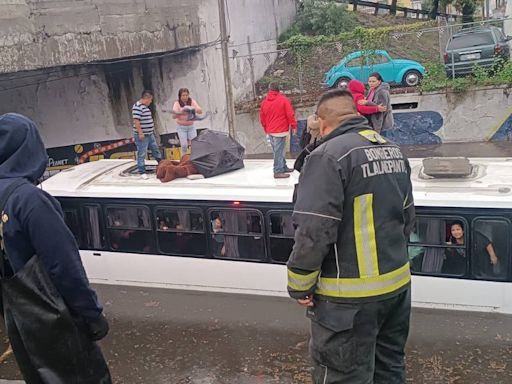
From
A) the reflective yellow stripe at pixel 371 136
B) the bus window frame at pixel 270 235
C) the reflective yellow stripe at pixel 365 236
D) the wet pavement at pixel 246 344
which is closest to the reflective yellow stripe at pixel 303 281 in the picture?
the reflective yellow stripe at pixel 365 236

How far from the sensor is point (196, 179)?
7.93m

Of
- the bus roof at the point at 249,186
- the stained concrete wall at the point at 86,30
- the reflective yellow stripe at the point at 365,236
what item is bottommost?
the bus roof at the point at 249,186

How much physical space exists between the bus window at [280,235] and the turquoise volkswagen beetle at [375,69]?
11671mm

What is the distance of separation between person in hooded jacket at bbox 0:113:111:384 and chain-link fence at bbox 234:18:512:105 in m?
15.5

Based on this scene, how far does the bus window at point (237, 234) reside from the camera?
23.8ft

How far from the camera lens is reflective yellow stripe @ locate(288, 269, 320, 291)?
3174 millimetres

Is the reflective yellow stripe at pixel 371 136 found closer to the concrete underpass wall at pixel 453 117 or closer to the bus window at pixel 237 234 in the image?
the bus window at pixel 237 234

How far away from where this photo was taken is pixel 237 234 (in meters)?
7.39

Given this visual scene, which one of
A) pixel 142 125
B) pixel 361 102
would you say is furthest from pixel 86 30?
pixel 361 102

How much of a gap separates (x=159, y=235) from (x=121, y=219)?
0.65 m

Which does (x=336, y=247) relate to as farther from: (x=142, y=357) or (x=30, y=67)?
(x=30, y=67)

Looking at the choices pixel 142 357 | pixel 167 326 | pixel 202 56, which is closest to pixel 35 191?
pixel 142 357

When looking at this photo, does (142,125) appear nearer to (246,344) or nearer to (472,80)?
(246,344)

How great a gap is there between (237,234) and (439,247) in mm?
2522
